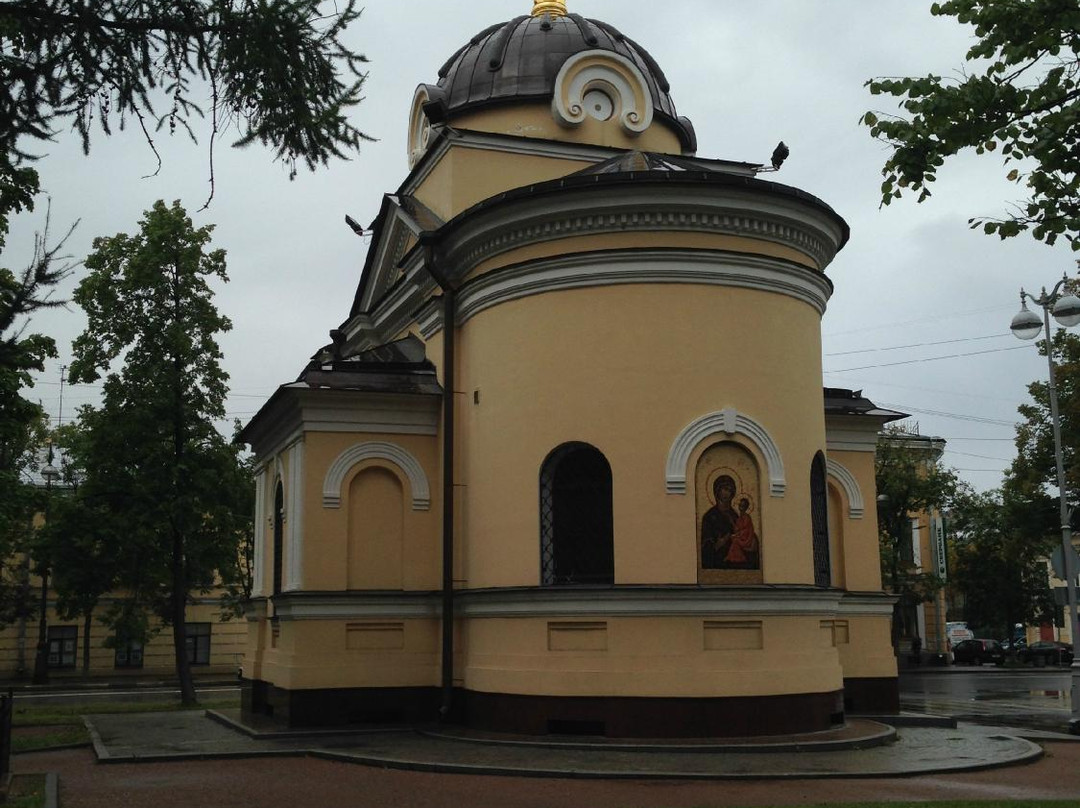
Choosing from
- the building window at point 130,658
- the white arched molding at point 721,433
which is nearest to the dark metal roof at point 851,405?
the white arched molding at point 721,433

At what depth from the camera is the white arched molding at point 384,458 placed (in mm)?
18000

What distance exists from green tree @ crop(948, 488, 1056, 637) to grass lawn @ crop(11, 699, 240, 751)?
32.2 meters

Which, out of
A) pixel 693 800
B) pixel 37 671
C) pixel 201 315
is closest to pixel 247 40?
pixel 693 800

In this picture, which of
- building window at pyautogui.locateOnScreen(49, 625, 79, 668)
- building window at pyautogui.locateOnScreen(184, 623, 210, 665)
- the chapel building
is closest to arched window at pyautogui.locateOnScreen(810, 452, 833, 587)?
the chapel building

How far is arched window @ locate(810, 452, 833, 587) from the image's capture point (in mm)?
17172

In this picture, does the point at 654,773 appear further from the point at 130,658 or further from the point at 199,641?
the point at 199,641

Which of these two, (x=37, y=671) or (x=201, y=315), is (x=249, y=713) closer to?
(x=201, y=315)

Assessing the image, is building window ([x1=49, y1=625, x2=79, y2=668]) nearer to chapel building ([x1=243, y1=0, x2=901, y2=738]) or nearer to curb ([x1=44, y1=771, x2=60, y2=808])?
chapel building ([x1=243, y1=0, x2=901, y2=738])

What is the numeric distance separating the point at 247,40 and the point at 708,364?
29.6 ft

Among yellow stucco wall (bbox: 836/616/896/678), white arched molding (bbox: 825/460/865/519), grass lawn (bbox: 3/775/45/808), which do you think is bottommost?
grass lawn (bbox: 3/775/45/808)

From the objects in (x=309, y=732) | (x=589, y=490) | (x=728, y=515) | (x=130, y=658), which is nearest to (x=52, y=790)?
(x=309, y=732)

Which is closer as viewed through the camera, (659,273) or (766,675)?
(766,675)

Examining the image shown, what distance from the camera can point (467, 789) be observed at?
12.0 meters

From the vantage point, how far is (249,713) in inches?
779
